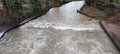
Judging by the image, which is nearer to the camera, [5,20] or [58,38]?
[58,38]

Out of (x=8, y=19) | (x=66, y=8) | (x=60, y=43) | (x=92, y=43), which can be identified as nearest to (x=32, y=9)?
(x=8, y=19)

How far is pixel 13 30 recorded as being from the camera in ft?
17.1

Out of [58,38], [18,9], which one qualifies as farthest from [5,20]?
[58,38]

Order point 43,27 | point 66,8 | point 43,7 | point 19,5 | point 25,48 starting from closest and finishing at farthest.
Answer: point 25,48, point 43,27, point 19,5, point 43,7, point 66,8

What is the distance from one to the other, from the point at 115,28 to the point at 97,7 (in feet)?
7.04

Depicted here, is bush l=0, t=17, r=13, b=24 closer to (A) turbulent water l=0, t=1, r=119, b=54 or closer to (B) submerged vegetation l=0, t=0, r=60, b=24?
(B) submerged vegetation l=0, t=0, r=60, b=24

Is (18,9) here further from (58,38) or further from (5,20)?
(58,38)

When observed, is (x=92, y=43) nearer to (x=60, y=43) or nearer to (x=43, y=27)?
(x=60, y=43)

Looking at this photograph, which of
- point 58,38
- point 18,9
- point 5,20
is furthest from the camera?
point 18,9

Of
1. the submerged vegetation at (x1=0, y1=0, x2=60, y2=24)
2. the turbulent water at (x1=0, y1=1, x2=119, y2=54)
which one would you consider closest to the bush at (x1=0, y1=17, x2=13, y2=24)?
the submerged vegetation at (x1=0, y1=0, x2=60, y2=24)

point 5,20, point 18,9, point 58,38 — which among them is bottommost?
point 58,38

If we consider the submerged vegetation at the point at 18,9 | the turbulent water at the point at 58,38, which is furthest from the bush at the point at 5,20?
the turbulent water at the point at 58,38

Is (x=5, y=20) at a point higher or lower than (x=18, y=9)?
lower

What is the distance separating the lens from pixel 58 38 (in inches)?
189
